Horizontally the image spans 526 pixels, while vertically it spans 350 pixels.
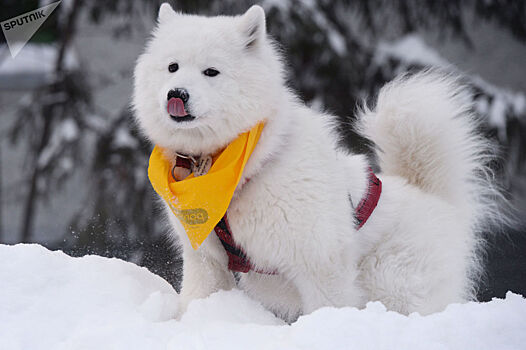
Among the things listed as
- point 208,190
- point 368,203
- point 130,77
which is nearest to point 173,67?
point 208,190

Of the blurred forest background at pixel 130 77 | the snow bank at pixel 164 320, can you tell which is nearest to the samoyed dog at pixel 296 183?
the snow bank at pixel 164 320

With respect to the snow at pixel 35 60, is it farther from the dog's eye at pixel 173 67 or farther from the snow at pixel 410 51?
the dog's eye at pixel 173 67

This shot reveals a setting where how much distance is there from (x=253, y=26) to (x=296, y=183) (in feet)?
1.99

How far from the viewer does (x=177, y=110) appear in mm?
1746

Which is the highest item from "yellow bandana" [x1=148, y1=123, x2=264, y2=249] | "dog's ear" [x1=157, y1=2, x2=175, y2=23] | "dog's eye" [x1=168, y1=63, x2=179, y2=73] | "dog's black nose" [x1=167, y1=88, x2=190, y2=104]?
"dog's ear" [x1=157, y1=2, x2=175, y2=23]

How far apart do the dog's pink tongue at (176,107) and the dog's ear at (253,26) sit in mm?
383

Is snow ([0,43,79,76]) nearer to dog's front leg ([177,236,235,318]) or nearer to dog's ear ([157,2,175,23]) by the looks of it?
dog's ear ([157,2,175,23])

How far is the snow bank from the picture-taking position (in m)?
1.40

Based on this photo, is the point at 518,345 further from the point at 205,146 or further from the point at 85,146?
the point at 85,146

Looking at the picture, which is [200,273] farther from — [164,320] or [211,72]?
[211,72]

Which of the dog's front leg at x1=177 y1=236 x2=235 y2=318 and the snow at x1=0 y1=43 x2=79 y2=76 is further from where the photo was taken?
the snow at x1=0 y1=43 x2=79 y2=76

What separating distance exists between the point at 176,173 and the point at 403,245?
0.92 meters

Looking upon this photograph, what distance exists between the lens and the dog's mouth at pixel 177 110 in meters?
1.74

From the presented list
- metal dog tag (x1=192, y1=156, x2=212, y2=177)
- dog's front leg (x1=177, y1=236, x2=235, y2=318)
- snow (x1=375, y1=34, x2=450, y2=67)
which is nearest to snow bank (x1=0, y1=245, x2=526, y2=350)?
dog's front leg (x1=177, y1=236, x2=235, y2=318)
